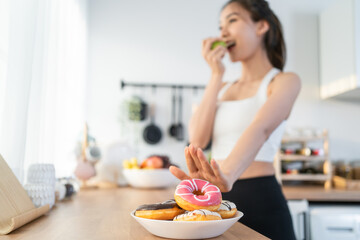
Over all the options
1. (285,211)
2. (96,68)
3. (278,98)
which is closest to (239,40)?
(278,98)

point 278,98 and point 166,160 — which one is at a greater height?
point 278,98

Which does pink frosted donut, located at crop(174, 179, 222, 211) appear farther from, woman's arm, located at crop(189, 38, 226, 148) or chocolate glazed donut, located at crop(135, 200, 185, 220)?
woman's arm, located at crop(189, 38, 226, 148)

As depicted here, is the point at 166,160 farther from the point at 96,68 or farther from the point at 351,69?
the point at 351,69

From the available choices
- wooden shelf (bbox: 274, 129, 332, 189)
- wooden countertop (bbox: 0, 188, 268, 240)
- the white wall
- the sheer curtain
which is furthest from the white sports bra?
the white wall

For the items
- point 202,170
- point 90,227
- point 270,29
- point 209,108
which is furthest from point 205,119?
point 90,227

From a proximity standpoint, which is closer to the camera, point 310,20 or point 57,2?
point 57,2

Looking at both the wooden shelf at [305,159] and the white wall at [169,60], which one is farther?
the white wall at [169,60]

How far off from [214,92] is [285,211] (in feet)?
1.62

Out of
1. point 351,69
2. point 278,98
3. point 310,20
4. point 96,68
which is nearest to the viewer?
point 278,98

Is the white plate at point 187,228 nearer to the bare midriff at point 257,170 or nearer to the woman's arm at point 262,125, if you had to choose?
the woman's arm at point 262,125

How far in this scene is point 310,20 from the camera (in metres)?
2.68

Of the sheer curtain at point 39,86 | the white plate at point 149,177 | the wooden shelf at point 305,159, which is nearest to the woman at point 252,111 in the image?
the white plate at point 149,177

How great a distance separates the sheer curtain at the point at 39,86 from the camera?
0.89 meters

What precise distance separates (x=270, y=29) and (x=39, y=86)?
86cm
